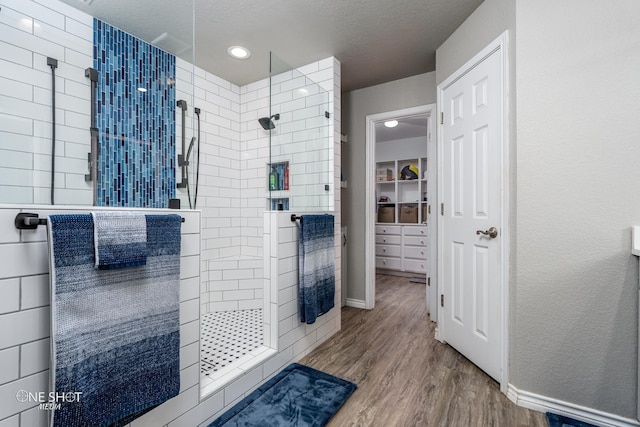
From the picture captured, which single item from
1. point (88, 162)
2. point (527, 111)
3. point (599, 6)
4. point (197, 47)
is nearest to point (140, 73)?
point (88, 162)

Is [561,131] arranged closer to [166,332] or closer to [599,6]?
[599,6]

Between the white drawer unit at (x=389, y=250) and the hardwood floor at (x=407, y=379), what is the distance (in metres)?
2.07

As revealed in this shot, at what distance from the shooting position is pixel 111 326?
100 centimetres

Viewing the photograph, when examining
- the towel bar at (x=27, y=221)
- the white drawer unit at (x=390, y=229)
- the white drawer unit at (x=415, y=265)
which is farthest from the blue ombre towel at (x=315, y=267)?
the white drawer unit at (x=390, y=229)

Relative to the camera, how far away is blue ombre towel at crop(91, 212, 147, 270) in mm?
953

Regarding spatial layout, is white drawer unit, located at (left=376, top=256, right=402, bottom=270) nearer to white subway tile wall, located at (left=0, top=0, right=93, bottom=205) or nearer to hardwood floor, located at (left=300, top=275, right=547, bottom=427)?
hardwood floor, located at (left=300, top=275, right=547, bottom=427)

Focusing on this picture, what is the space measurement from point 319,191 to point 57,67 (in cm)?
168

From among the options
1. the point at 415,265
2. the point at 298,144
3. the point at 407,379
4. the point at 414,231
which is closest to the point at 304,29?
the point at 298,144

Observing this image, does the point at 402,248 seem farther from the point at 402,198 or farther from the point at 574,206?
the point at 574,206

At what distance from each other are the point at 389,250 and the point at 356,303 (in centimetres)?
201

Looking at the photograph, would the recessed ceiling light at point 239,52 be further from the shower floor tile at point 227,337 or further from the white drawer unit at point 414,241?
the white drawer unit at point 414,241

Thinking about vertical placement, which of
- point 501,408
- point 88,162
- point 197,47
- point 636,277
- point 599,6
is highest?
point 197,47

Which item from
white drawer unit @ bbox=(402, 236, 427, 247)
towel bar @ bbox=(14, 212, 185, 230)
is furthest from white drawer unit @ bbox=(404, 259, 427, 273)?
towel bar @ bbox=(14, 212, 185, 230)

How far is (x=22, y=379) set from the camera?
849 millimetres
